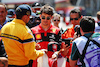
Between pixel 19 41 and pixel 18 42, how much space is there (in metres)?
0.02

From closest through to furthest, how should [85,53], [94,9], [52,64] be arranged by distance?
[85,53] → [52,64] → [94,9]

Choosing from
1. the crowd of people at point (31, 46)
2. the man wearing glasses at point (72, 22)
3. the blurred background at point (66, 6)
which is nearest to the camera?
the crowd of people at point (31, 46)

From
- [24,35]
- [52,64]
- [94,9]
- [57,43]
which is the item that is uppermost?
[24,35]

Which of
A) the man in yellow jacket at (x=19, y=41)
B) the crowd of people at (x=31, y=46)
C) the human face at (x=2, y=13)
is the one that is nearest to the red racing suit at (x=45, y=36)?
the crowd of people at (x=31, y=46)

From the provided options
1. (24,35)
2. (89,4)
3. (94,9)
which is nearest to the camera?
(24,35)

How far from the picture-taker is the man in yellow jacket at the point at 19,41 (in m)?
3.14

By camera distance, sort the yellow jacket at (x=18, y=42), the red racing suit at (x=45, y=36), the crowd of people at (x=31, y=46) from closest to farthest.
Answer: the crowd of people at (x=31, y=46) → the yellow jacket at (x=18, y=42) → the red racing suit at (x=45, y=36)

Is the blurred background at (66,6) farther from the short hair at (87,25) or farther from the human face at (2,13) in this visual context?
the short hair at (87,25)

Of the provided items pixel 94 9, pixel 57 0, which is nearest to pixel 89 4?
pixel 94 9

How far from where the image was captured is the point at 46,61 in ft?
13.8

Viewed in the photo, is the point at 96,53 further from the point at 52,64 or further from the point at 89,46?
the point at 52,64

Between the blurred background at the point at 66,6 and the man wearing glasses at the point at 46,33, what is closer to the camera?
the man wearing glasses at the point at 46,33

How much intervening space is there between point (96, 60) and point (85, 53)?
0.20m

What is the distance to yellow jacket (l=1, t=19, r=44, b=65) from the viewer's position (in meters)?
3.13
